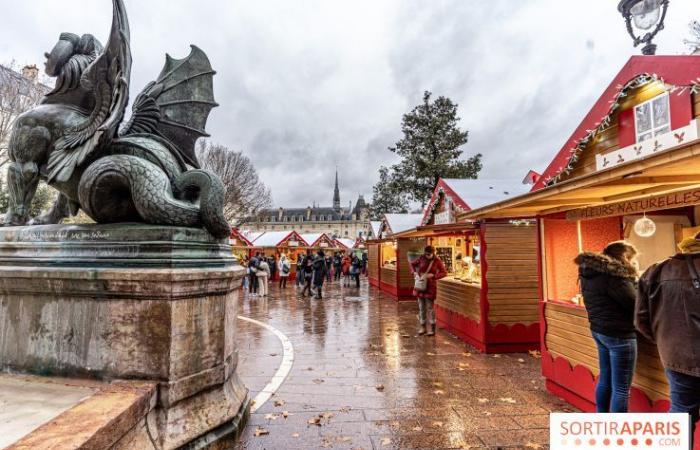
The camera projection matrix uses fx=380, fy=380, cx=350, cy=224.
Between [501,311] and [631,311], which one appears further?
[501,311]

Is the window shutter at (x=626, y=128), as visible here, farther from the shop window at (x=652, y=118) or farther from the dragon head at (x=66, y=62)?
the dragon head at (x=66, y=62)

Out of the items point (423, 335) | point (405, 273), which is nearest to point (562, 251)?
point (423, 335)

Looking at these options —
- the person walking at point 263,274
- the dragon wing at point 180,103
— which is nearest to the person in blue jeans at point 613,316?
the dragon wing at point 180,103

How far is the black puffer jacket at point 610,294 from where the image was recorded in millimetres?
3197

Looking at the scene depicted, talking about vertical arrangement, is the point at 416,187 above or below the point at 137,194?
above

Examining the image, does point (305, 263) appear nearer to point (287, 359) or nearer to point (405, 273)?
point (405, 273)

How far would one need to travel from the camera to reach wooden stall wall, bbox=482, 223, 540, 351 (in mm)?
6668

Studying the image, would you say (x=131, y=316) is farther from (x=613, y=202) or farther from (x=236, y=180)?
(x=236, y=180)

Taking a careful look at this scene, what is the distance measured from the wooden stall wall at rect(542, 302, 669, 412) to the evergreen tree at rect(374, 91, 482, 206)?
25.1 meters

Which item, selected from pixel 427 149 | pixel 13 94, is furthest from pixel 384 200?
pixel 13 94

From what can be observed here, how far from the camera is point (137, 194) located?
304cm

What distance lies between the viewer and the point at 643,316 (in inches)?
113

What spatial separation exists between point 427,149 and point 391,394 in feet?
90.5

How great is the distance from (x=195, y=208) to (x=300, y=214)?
369 feet
